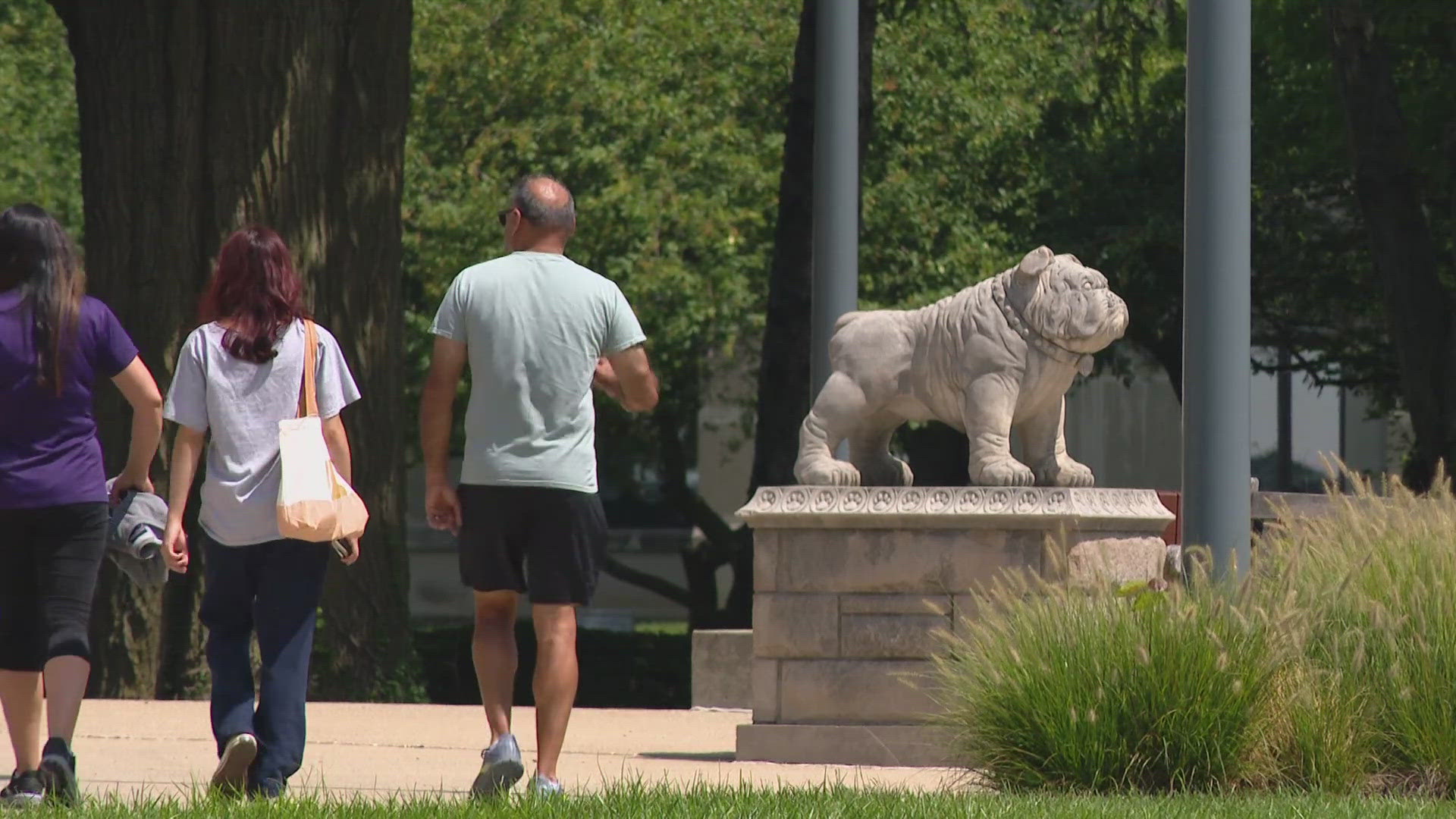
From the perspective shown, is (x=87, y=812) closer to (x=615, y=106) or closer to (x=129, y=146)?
(x=129, y=146)

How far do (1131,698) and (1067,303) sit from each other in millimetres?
2332

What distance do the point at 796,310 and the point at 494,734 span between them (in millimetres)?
10104

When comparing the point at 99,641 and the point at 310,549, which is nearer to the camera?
the point at 310,549

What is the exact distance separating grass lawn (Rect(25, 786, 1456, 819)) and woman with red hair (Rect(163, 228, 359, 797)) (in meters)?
0.34

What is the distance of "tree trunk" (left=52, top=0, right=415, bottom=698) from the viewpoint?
11664mm

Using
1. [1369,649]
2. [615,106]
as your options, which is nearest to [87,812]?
[1369,649]

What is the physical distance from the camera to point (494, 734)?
6.50m

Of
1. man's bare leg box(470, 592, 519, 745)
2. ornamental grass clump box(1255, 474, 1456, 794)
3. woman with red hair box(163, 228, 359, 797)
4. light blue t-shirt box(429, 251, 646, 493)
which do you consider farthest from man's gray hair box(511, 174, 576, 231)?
ornamental grass clump box(1255, 474, 1456, 794)

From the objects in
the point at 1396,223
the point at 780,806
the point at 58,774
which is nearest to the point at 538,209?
the point at 780,806

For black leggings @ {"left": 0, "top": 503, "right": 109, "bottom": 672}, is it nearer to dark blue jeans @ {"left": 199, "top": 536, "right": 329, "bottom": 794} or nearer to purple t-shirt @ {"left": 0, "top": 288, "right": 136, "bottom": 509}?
purple t-shirt @ {"left": 0, "top": 288, "right": 136, "bottom": 509}

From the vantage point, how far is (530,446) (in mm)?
6383

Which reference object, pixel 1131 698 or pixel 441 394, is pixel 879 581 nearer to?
pixel 1131 698

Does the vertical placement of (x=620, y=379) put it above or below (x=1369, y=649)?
above

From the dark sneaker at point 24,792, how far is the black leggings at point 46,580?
0.37m
